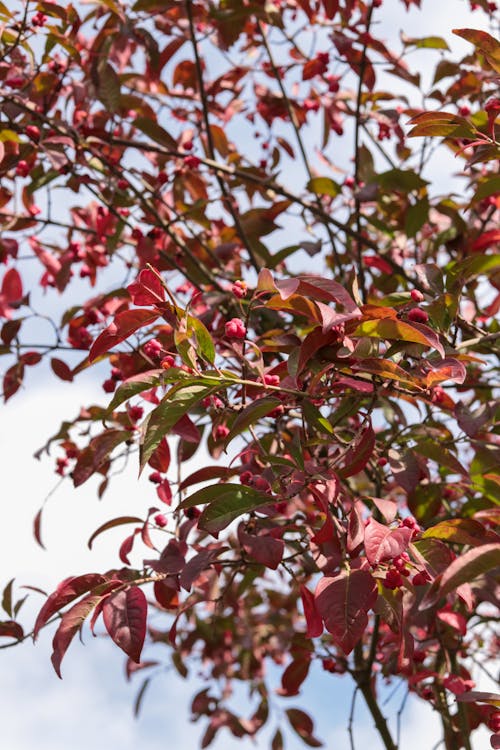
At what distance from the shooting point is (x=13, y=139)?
2.51 m

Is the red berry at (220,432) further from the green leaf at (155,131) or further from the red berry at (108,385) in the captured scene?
the green leaf at (155,131)

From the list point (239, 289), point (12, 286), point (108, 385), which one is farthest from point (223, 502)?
point (12, 286)

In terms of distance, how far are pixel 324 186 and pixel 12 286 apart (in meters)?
1.10

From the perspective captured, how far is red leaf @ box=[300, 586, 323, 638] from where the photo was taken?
5.26ft

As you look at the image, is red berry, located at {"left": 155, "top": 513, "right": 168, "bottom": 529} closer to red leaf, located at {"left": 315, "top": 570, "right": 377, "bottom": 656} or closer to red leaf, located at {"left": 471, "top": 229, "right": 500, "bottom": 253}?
red leaf, located at {"left": 315, "top": 570, "right": 377, "bottom": 656}

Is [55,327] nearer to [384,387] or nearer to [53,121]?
[53,121]

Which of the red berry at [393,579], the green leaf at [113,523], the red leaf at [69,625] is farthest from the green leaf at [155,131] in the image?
the red berry at [393,579]

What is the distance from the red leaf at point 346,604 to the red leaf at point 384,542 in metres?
0.05

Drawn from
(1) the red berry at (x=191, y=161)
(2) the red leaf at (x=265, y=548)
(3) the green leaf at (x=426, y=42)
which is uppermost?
(3) the green leaf at (x=426, y=42)

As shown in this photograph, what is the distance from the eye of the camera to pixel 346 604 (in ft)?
4.58

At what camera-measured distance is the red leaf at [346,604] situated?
4.49ft

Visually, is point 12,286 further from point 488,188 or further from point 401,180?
point 488,188

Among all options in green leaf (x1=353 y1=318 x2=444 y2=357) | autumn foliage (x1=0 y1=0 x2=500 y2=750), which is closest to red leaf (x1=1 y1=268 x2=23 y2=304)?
autumn foliage (x1=0 y1=0 x2=500 y2=750)

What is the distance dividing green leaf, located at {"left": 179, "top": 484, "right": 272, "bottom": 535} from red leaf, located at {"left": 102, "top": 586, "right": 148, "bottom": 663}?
222 millimetres
